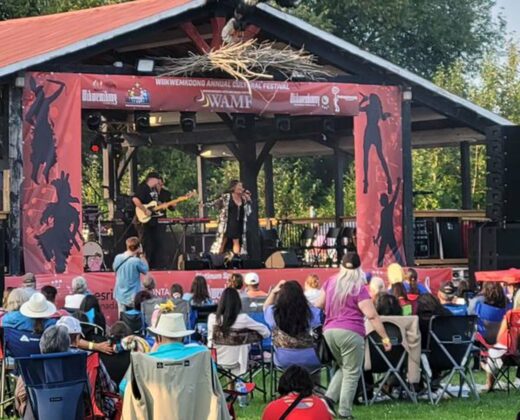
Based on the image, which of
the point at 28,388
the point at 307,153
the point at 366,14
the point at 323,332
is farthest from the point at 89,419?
the point at 366,14

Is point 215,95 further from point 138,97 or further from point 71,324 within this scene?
point 71,324

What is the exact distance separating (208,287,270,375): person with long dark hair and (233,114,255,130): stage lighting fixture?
33.1ft

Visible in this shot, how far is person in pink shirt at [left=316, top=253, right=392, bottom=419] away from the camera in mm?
9094

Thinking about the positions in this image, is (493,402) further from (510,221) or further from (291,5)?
(510,221)

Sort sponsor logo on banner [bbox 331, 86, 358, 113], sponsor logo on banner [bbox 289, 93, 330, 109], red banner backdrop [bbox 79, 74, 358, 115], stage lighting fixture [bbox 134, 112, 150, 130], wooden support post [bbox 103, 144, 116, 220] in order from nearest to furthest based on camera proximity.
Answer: red banner backdrop [bbox 79, 74, 358, 115], stage lighting fixture [bbox 134, 112, 150, 130], sponsor logo on banner [bbox 289, 93, 330, 109], sponsor logo on banner [bbox 331, 86, 358, 113], wooden support post [bbox 103, 144, 116, 220]

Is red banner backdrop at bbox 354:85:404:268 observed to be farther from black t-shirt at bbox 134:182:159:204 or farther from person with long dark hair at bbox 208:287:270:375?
person with long dark hair at bbox 208:287:270:375

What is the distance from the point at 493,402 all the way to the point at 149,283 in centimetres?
444

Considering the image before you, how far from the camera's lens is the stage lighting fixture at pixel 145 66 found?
1647 centimetres

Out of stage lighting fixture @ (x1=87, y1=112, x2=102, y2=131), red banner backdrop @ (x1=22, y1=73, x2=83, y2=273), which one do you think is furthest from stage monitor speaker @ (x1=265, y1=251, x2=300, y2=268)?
red banner backdrop @ (x1=22, y1=73, x2=83, y2=273)

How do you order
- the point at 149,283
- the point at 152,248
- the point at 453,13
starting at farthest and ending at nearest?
the point at 453,13, the point at 152,248, the point at 149,283

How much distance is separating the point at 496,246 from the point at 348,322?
7.80m

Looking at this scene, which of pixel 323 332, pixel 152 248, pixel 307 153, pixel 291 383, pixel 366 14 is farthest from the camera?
pixel 366 14

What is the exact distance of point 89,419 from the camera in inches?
292

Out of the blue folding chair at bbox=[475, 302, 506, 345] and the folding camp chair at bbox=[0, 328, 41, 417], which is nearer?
the folding camp chair at bbox=[0, 328, 41, 417]
